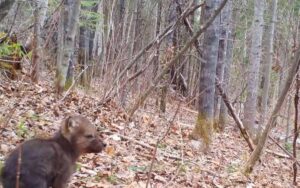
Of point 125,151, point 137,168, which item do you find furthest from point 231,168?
point 137,168

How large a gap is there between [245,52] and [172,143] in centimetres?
2329

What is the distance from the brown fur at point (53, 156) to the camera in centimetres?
473

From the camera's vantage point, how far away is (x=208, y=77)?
10.3m

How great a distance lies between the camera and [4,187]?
473cm

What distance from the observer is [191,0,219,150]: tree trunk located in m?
10.1

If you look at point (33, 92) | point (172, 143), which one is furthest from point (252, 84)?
point (33, 92)

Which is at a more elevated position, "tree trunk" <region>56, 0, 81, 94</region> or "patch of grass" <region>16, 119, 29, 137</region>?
"tree trunk" <region>56, 0, 81, 94</region>

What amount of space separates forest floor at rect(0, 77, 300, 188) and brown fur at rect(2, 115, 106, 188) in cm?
48

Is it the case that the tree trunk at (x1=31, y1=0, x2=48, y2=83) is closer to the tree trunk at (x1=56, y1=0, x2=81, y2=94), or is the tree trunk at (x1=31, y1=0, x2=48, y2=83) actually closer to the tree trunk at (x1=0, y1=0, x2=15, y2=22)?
the tree trunk at (x1=56, y1=0, x2=81, y2=94)

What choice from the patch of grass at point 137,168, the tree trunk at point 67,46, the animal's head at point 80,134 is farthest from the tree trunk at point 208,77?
the animal's head at point 80,134

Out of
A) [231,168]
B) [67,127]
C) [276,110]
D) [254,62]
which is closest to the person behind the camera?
[67,127]

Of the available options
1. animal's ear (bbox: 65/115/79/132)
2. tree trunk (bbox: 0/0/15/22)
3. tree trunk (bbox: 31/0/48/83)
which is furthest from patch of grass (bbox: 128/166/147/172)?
tree trunk (bbox: 0/0/15/22)

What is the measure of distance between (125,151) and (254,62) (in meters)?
8.68

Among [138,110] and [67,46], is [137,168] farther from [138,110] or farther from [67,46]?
[67,46]
